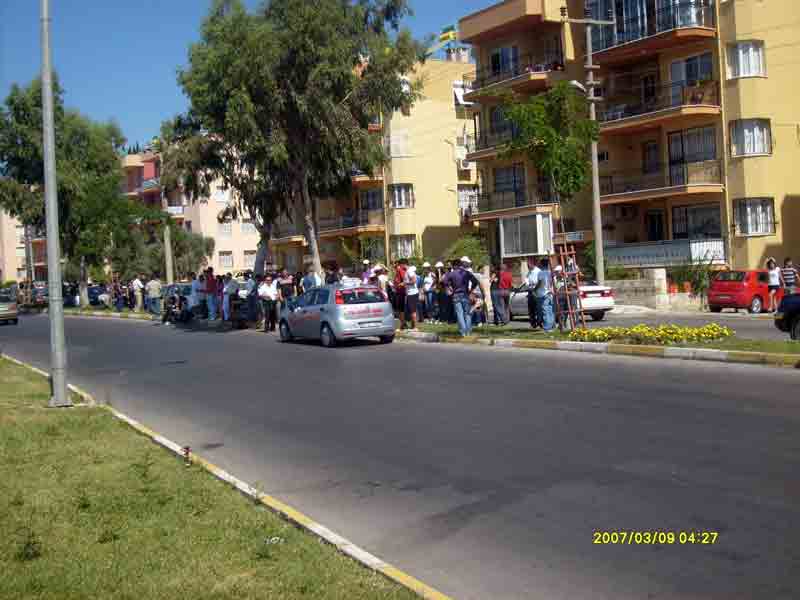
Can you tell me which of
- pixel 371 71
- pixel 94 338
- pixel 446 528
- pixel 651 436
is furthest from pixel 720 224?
pixel 446 528

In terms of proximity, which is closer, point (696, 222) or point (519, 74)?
point (696, 222)

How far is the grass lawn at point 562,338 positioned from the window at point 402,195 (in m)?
27.0

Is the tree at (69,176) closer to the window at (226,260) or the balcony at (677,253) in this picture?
the window at (226,260)

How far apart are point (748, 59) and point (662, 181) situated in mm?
5786

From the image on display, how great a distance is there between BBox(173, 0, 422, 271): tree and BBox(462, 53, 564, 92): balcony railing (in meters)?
12.3

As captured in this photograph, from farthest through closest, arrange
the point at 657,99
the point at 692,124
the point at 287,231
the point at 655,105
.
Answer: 1. the point at 287,231
2. the point at 655,105
3. the point at 657,99
4. the point at 692,124

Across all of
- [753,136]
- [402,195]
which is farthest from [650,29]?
[402,195]

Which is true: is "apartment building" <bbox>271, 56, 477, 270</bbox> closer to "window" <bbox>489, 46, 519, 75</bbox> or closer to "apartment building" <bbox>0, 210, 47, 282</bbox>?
"window" <bbox>489, 46, 519, 75</bbox>

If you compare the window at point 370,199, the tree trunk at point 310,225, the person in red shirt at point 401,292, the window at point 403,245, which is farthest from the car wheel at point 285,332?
the window at point 370,199

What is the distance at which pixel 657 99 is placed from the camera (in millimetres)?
38219

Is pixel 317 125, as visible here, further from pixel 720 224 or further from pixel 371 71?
pixel 720 224

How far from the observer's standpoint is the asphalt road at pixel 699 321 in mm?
20562

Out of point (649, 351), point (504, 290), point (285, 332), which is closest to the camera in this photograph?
point (649, 351)

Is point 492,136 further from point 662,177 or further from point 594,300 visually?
point 594,300
